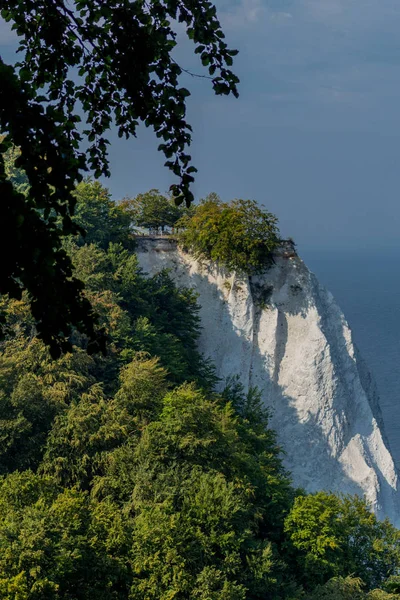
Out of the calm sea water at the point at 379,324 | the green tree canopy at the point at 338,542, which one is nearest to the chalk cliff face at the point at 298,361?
the green tree canopy at the point at 338,542

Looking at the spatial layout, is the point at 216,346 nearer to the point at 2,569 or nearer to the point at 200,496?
the point at 200,496

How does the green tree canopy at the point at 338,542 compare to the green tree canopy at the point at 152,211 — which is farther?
the green tree canopy at the point at 152,211

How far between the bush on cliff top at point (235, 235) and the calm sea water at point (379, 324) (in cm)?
2260

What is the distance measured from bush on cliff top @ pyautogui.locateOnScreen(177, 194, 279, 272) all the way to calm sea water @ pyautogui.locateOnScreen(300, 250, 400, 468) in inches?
890

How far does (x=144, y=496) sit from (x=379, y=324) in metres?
90.5

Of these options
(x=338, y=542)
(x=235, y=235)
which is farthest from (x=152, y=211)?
(x=338, y=542)

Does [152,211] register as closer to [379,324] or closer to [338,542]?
[338,542]

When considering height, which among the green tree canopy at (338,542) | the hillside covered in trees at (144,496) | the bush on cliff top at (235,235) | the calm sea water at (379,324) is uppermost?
the bush on cliff top at (235,235)

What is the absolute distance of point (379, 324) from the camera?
114 meters

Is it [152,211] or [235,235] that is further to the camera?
[152,211]

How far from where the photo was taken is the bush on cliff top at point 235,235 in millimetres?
45312

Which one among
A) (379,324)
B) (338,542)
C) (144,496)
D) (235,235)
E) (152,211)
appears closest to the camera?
(144,496)

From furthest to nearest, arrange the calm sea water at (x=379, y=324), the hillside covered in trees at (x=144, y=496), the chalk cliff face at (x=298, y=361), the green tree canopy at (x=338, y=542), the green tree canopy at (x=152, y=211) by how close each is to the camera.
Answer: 1. the calm sea water at (x=379, y=324)
2. the green tree canopy at (x=152, y=211)
3. the chalk cliff face at (x=298, y=361)
4. the green tree canopy at (x=338, y=542)
5. the hillside covered in trees at (x=144, y=496)

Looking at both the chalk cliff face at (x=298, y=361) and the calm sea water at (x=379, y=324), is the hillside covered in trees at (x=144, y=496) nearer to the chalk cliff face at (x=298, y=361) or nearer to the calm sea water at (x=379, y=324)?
the chalk cliff face at (x=298, y=361)
